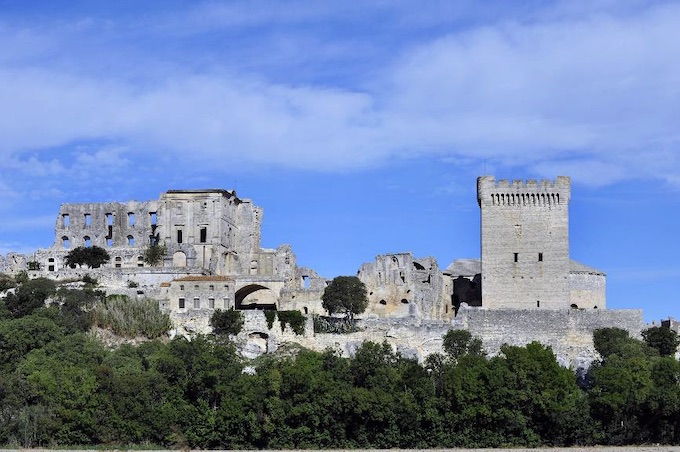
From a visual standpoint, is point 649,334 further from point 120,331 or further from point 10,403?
point 10,403

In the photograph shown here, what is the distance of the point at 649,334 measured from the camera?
59.8 m

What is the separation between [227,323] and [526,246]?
13.4m

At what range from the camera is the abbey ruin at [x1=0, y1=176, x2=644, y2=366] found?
60.5 meters

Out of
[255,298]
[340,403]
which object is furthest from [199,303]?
[340,403]

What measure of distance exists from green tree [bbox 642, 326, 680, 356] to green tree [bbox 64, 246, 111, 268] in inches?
1033

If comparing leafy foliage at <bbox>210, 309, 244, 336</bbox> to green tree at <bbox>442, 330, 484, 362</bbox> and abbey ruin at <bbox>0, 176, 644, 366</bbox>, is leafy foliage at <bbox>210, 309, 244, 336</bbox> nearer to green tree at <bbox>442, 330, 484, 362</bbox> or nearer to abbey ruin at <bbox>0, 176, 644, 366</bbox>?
abbey ruin at <bbox>0, 176, 644, 366</bbox>

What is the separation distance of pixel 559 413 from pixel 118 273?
24.4 metres

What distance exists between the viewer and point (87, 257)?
69.9 metres

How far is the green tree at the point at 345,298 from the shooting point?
6344 centimetres

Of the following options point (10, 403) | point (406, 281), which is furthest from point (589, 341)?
point (10, 403)

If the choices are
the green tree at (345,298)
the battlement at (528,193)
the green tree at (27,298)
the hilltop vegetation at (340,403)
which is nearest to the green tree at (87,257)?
the green tree at (27,298)

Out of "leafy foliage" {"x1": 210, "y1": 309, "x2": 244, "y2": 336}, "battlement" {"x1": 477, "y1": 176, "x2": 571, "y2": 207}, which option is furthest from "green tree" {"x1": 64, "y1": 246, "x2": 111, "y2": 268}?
"battlement" {"x1": 477, "y1": 176, "x2": 571, "y2": 207}

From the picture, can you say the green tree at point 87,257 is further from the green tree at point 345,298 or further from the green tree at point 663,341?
the green tree at point 663,341

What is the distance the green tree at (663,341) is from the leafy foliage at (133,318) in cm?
1966
